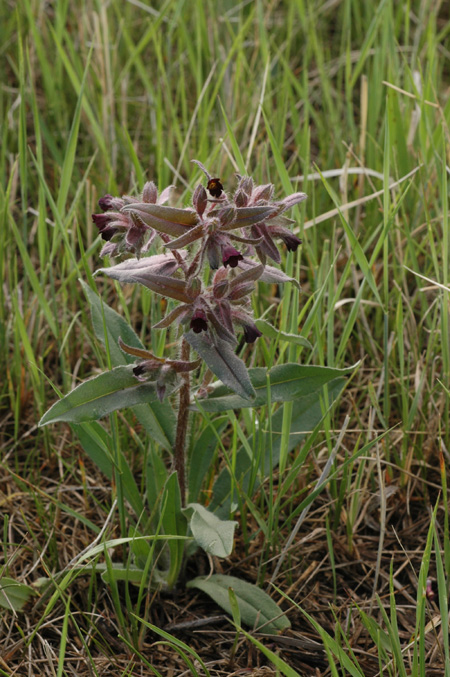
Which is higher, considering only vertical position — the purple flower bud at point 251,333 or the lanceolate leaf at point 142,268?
the lanceolate leaf at point 142,268

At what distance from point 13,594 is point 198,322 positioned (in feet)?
3.49

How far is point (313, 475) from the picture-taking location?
268 cm

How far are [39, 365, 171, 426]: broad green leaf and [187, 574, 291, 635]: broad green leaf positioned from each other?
26.3 inches

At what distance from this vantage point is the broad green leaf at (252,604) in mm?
2201

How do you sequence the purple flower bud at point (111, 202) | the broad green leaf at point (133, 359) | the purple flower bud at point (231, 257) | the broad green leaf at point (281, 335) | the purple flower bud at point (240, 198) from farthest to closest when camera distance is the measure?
the broad green leaf at point (133, 359)
the broad green leaf at point (281, 335)
the purple flower bud at point (111, 202)
the purple flower bud at point (240, 198)
the purple flower bud at point (231, 257)

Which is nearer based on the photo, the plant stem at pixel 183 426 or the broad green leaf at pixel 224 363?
the broad green leaf at pixel 224 363

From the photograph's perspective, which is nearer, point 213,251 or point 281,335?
point 213,251

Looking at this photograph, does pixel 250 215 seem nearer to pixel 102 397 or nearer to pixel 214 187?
pixel 214 187

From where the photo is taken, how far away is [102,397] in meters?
2.12

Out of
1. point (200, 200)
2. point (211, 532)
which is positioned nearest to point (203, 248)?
point (200, 200)

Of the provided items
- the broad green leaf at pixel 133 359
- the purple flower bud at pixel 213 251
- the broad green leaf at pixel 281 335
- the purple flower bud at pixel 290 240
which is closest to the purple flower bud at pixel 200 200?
the purple flower bud at pixel 213 251

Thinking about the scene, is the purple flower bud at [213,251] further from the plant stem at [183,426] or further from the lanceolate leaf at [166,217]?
the plant stem at [183,426]

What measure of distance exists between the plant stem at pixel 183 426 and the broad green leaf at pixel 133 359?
0.05 metres

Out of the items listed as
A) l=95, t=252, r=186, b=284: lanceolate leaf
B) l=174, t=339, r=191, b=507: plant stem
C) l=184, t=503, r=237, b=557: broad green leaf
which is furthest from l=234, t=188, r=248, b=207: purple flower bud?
l=184, t=503, r=237, b=557: broad green leaf
